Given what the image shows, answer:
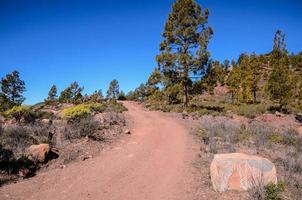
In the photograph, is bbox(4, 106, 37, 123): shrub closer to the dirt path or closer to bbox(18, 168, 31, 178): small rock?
the dirt path

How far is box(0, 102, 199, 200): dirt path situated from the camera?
25.0 ft

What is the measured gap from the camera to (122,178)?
8898 mm

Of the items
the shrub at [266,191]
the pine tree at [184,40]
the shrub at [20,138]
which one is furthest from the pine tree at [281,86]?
the shrub at [20,138]

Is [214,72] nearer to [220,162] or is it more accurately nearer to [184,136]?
[184,136]

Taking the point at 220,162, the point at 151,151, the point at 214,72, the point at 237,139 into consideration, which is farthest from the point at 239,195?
the point at 214,72

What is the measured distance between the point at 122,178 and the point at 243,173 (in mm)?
3911

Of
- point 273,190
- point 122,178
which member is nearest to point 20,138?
point 122,178

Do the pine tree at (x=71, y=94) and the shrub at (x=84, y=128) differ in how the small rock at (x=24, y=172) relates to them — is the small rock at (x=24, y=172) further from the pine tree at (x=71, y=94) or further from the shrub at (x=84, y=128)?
the pine tree at (x=71, y=94)

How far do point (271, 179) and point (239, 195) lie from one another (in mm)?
1095

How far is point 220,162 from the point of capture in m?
7.86

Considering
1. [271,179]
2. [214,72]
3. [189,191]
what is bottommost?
[189,191]

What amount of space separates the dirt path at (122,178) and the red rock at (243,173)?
101 cm

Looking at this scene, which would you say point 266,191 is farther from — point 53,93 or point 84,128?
point 53,93

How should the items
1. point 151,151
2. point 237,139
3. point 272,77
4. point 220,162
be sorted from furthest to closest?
point 272,77 → point 237,139 → point 151,151 → point 220,162
